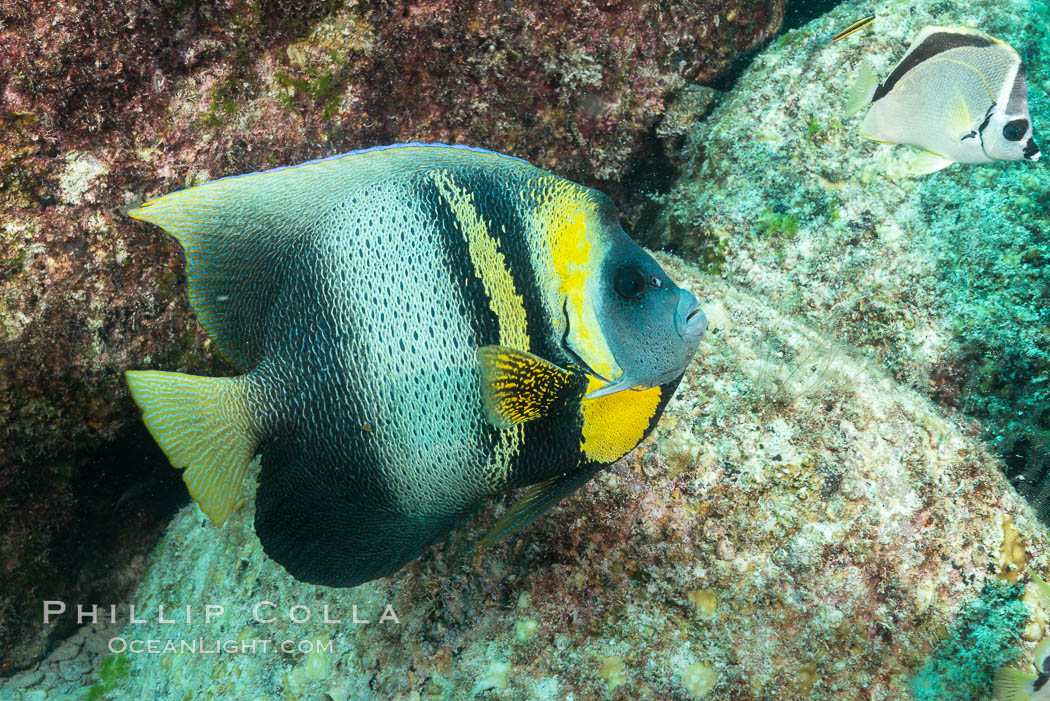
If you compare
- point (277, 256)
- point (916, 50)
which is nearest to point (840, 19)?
point (916, 50)

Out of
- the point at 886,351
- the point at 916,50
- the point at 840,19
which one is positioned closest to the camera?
the point at 916,50

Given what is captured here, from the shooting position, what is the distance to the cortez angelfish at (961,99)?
7.54 ft

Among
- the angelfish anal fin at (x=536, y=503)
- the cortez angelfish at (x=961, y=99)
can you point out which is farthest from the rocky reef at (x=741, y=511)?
the cortez angelfish at (x=961, y=99)

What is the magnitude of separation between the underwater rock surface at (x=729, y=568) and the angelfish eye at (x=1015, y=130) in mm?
1086

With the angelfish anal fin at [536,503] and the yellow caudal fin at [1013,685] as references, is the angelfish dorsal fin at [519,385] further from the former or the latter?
the yellow caudal fin at [1013,685]

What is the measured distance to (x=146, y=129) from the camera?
7.31 feet

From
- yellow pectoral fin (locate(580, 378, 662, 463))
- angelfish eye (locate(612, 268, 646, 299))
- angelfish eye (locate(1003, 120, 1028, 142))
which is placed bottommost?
yellow pectoral fin (locate(580, 378, 662, 463))

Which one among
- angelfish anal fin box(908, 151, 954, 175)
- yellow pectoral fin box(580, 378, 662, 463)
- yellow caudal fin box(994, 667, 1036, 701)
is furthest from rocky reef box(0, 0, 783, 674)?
yellow caudal fin box(994, 667, 1036, 701)

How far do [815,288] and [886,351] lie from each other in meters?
0.49

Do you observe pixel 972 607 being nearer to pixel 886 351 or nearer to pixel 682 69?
pixel 886 351

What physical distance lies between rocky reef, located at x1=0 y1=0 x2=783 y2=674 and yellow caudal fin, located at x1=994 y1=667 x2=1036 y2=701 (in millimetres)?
2839

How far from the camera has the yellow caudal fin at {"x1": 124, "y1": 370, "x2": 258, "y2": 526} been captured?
4.71 ft

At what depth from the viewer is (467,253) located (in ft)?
4.59

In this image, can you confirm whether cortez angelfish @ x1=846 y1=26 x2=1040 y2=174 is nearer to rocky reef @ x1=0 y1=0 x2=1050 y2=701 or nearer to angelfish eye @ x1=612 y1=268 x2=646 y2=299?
rocky reef @ x1=0 y1=0 x2=1050 y2=701
